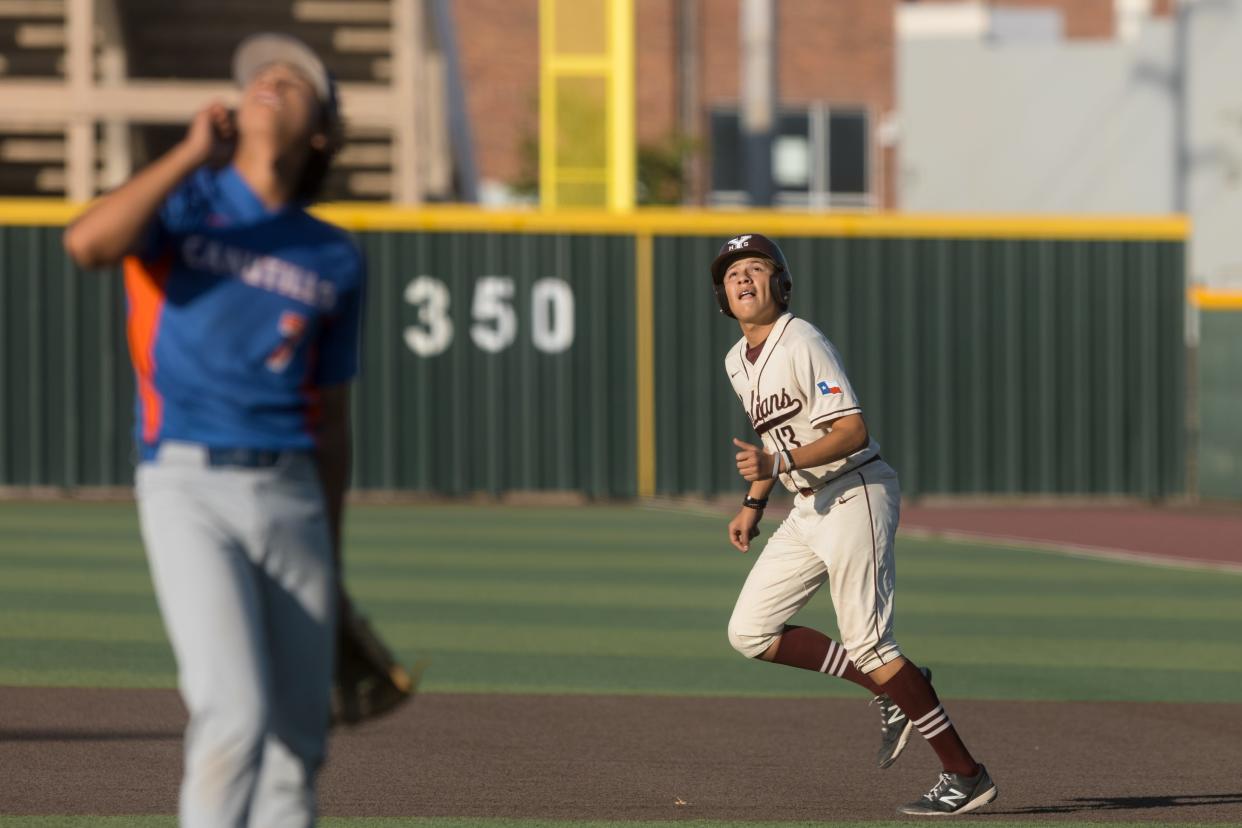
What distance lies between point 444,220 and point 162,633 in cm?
1219

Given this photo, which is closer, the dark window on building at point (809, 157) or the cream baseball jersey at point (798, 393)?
the cream baseball jersey at point (798, 393)

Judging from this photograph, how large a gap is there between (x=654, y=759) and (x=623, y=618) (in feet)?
16.2

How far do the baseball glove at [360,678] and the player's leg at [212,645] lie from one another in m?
0.37

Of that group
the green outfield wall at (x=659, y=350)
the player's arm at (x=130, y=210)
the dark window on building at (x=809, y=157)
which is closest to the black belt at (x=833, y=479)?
the player's arm at (x=130, y=210)

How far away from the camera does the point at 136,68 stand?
28609mm

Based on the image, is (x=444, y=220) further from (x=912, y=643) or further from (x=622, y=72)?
(x=912, y=643)

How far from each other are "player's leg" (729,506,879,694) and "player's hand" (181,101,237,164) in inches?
126

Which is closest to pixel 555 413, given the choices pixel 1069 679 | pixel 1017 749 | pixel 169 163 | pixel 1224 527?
pixel 1224 527

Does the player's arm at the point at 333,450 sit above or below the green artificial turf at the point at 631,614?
above

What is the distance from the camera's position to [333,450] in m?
4.57

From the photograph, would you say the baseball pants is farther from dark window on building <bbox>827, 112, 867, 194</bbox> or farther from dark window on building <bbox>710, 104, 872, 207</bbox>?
dark window on building <bbox>827, 112, 867, 194</bbox>

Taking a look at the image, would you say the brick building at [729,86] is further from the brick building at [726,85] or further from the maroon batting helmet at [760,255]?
the maroon batting helmet at [760,255]

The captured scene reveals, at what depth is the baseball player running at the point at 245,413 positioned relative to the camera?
4297 mm

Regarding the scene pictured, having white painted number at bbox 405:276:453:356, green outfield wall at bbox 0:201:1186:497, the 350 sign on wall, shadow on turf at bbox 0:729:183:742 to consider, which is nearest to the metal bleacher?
white painted number at bbox 405:276:453:356
